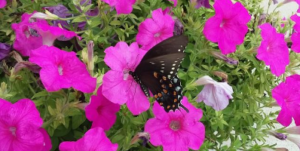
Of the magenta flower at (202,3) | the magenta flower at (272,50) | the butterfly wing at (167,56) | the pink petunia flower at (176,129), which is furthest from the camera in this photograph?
the magenta flower at (202,3)

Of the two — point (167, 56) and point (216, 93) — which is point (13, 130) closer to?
point (167, 56)

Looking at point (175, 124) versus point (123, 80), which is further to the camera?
point (175, 124)

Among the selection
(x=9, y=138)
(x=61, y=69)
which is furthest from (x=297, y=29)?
(x=9, y=138)

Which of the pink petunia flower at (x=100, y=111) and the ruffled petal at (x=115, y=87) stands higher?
the ruffled petal at (x=115, y=87)

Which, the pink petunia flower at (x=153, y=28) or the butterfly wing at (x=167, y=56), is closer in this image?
the butterfly wing at (x=167, y=56)

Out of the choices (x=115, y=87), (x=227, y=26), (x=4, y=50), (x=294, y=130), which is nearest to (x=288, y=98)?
(x=294, y=130)

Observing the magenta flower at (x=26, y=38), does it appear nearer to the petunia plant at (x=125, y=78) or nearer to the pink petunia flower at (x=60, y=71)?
the petunia plant at (x=125, y=78)

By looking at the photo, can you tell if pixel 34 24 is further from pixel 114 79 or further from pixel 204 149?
pixel 204 149

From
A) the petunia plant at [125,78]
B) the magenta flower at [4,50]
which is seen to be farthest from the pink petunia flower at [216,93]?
the magenta flower at [4,50]
